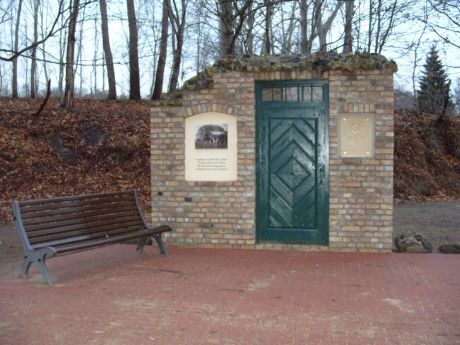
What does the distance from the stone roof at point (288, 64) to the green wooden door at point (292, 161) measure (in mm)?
255

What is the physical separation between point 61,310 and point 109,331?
0.86 meters

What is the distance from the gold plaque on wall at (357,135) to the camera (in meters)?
8.38

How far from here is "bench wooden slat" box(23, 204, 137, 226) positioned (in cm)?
691

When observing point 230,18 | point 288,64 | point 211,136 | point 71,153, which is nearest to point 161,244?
point 211,136

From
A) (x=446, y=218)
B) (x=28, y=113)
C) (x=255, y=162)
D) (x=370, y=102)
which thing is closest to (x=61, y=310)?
(x=255, y=162)

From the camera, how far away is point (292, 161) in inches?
340

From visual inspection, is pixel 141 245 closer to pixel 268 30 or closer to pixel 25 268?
pixel 25 268

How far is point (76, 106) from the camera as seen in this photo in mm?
22141

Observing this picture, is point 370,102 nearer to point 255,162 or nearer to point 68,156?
point 255,162

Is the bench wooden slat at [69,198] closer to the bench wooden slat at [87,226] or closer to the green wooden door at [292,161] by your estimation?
the bench wooden slat at [87,226]

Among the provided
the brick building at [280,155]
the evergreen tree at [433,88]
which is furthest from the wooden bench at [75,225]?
the evergreen tree at [433,88]

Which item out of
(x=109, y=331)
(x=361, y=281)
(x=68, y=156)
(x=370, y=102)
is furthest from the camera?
(x=68, y=156)

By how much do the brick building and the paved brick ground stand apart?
545 millimetres

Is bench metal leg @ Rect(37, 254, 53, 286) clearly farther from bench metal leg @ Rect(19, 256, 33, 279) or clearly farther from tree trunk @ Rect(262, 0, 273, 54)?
tree trunk @ Rect(262, 0, 273, 54)
